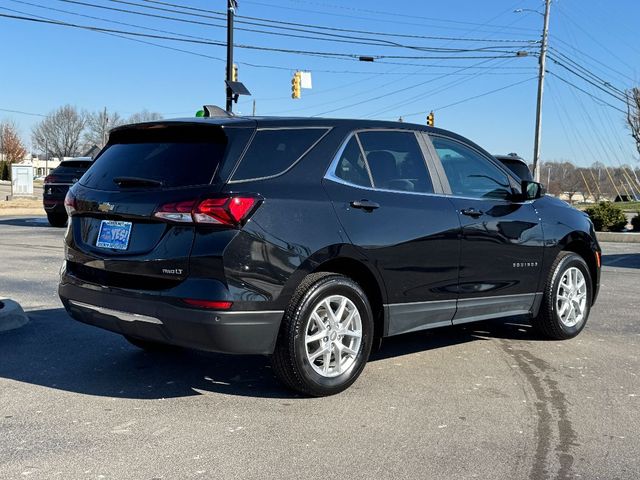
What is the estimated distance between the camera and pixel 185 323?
159 inches

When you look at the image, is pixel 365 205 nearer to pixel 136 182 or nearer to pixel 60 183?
pixel 136 182

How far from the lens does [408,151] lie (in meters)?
5.24

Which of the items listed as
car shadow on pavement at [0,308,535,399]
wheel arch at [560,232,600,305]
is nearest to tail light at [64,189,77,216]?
car shadow on pavement at [0,308,535,399]

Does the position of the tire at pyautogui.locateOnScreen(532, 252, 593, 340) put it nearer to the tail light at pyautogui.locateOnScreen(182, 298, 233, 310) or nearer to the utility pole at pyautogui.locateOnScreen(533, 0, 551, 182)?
the tail light at pyautogui.locateOnScreen(182, 298, 233, 310)

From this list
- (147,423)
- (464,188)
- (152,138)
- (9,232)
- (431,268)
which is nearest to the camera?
(147,423)

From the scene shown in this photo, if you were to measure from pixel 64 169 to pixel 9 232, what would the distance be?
257 cm

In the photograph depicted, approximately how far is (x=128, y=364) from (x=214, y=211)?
1.88 metres

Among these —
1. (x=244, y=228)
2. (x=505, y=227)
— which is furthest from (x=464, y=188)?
(x=244, y=228)

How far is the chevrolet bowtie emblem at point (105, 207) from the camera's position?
440 cm

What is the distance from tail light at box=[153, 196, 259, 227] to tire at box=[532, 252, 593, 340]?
3.27 metres

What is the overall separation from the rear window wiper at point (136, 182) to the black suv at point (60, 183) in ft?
48.0

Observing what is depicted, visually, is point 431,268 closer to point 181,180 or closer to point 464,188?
point 464,188

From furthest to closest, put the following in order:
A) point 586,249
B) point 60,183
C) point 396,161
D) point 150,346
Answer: point 60,183, point 586,249, point 150,346, point 396,161

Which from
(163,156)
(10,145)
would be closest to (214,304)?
(163,156)
